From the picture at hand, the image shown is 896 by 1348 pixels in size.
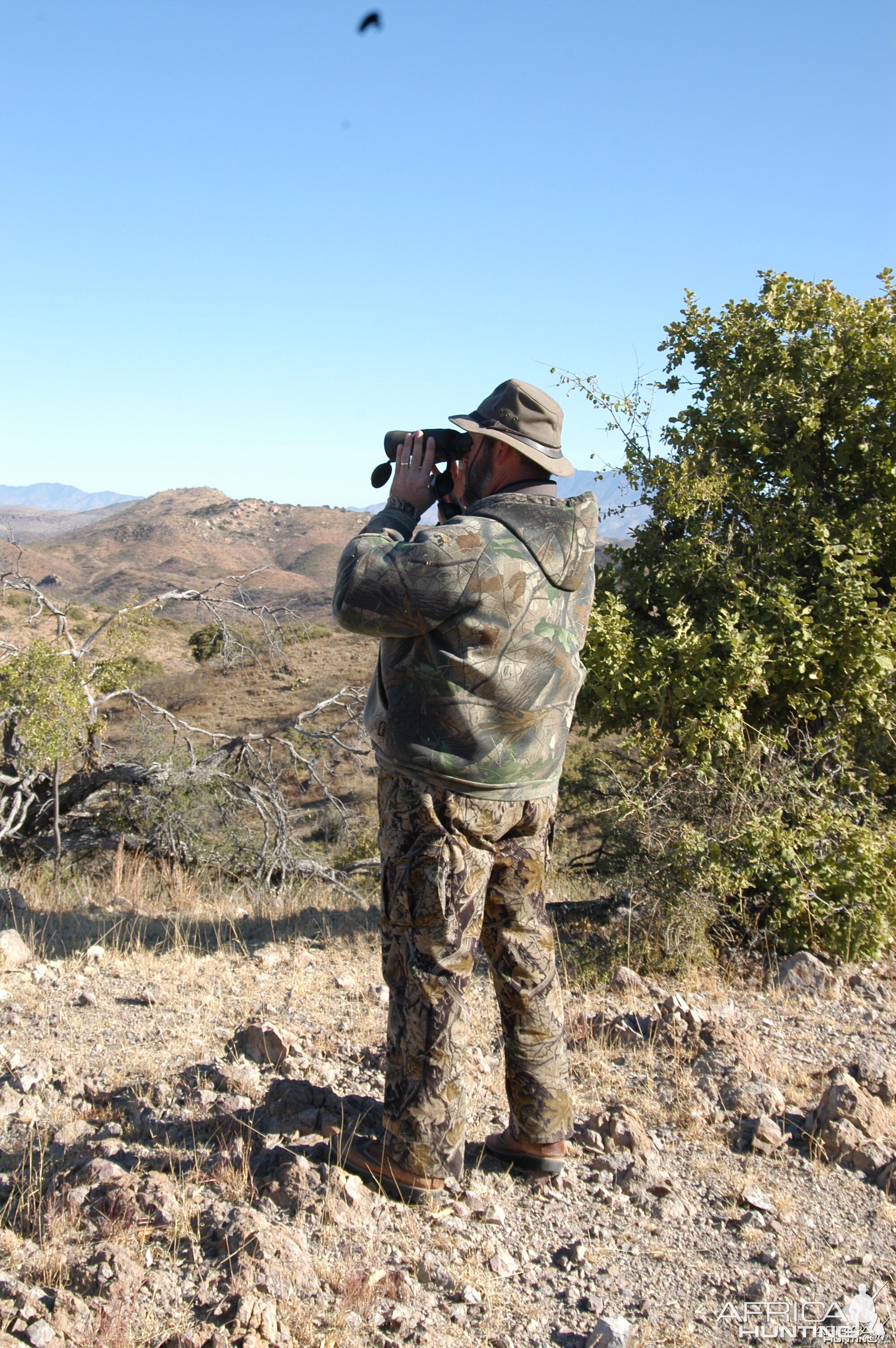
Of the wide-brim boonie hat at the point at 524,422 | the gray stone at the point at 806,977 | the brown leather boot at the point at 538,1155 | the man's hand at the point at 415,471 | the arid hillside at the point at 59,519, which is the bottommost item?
the gray stone at the point at 806,977

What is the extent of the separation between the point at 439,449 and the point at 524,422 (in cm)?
24

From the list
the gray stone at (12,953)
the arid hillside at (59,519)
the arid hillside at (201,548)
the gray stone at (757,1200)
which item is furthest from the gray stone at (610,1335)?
the arid hillside at (59,519)

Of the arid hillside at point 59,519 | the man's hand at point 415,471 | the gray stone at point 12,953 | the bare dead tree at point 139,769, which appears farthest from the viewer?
the arid hillside at point 59,519

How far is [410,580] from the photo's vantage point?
94.4 inches

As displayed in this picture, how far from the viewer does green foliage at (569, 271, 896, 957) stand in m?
5.11

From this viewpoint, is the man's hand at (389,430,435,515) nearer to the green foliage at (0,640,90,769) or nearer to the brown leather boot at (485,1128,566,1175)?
the brown leather boot at (485,1128,566,1175)

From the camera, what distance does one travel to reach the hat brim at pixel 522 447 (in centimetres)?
260

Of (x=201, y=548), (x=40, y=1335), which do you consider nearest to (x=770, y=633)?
(x=40, y=1335)

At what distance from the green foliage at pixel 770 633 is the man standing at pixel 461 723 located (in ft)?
8.14

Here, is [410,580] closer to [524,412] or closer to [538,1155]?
[524,412]

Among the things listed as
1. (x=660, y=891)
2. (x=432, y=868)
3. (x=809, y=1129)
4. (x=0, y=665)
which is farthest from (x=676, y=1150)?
(x=0, y=665)

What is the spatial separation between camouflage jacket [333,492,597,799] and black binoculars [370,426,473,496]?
17 centimetres

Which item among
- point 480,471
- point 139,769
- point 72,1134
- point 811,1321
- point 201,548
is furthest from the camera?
point 201,548

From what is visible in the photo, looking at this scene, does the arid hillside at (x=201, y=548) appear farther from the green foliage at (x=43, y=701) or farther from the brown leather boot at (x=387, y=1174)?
the brown leather boot at (x=387, y=1174)
